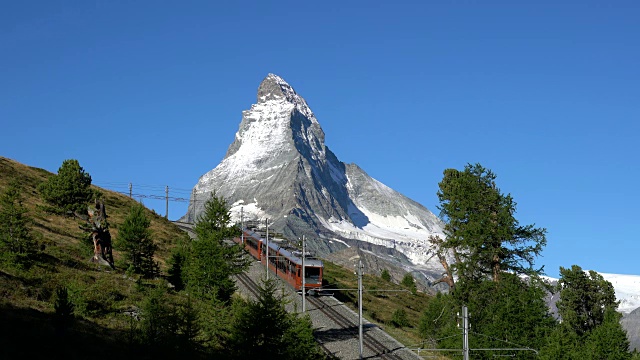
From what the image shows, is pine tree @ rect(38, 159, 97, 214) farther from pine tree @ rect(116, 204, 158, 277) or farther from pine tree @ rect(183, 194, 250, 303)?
pine tree @ rect(183, 194, 250, 303)

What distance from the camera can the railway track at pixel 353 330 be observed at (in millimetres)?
50438

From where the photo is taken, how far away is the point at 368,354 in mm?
49719

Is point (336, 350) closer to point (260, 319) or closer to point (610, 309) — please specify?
point (260, 319)

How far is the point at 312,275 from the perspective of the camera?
2657 inches

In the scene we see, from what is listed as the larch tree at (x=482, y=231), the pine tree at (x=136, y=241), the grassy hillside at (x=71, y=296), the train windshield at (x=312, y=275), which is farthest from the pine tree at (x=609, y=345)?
the pine tree at (x=136, y=241)

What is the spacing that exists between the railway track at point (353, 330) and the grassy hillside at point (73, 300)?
3.75 meters

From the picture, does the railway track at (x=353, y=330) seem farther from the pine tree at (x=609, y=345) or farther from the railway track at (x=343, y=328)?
the pine tree at (x=609, y=345)

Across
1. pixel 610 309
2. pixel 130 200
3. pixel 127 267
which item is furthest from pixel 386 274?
pixel 127 267

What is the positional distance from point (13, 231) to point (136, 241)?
1114 cm

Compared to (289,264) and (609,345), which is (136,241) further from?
(609,345)

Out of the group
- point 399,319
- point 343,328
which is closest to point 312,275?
point 399,319

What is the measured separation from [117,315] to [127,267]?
41.7 feet

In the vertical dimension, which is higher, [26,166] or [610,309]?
[26,166]

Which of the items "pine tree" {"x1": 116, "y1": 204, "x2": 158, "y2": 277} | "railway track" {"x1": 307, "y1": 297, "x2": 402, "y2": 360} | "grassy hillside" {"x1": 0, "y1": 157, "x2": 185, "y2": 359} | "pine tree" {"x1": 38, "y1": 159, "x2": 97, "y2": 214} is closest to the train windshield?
"railway track" {"x1": 307, "y1": 297, "x2": 402, "y2": 360}
